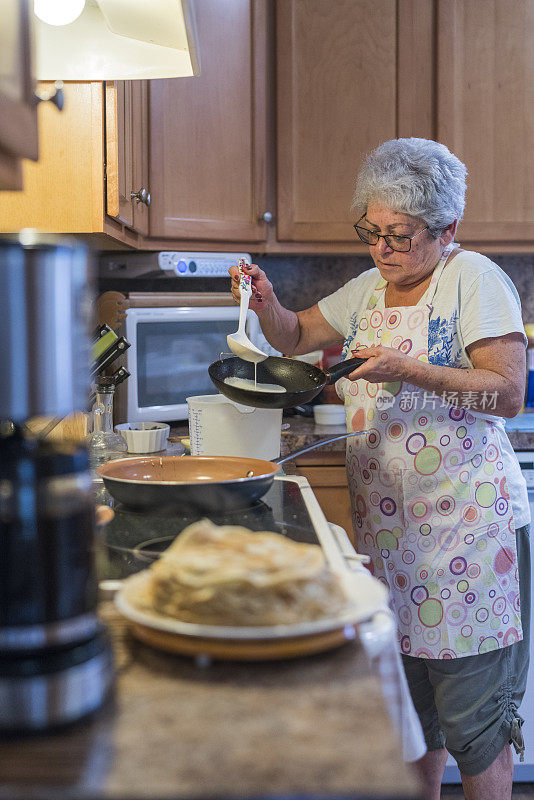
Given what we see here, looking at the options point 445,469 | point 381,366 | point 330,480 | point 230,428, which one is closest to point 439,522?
point 445,469

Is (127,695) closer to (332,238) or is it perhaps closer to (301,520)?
(301,520)

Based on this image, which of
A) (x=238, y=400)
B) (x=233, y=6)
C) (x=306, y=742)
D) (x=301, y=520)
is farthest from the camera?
(x=233, y=6)

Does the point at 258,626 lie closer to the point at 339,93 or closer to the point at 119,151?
the point at 119,151

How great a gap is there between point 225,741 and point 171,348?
1.86 metres

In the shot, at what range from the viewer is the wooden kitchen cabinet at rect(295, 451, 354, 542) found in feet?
7.16

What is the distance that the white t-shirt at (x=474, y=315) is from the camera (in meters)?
1.60

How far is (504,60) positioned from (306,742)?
2419mm

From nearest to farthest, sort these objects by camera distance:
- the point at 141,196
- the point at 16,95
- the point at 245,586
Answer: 1. the point at 245,586
2. the point at 16,95
3. the point at 141,196

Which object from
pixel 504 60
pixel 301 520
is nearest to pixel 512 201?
pixel 504 60

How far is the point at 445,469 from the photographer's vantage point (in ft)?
5.33

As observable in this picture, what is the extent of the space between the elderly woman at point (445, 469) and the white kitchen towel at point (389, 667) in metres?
0.80

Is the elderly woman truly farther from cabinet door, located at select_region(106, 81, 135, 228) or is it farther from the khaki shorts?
cabinet door, located at select_region(106, 81, 135, 228)

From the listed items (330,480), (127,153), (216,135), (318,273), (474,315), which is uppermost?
(216,135)

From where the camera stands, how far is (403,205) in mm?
1662
